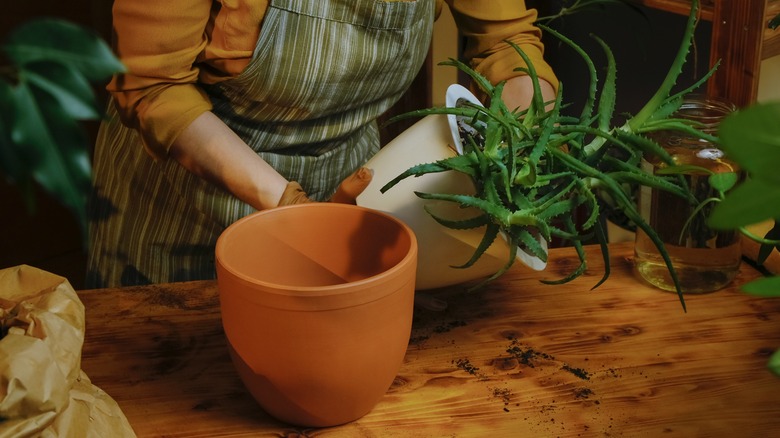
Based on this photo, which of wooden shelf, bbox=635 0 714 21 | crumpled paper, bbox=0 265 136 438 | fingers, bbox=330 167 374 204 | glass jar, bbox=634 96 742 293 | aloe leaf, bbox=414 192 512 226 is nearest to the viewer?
crumpled paper, bbox=0 265 136 438

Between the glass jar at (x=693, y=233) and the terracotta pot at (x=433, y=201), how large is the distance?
0.23 meters

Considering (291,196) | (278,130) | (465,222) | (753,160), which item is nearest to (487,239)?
(465,222)

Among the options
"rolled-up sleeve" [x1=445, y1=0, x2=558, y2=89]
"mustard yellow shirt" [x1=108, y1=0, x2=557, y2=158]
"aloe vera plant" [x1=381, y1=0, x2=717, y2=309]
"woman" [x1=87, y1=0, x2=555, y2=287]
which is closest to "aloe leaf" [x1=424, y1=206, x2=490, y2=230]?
"aloe vera plant" [x1=381, y1=0, x2=717, y2=309]

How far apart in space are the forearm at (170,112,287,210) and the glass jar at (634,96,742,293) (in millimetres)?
440

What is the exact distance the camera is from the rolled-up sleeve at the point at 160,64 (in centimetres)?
100

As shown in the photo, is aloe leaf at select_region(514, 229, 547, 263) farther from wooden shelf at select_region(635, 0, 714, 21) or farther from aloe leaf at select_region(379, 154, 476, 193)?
wooden shelf at select_region(635, 0, 714, 21)

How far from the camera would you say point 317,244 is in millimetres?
833

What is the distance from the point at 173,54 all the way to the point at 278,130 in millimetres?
236

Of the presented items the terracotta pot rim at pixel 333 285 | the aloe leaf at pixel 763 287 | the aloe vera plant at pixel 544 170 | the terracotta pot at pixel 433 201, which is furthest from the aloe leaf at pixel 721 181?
the aloe leaf at pixel 763 287

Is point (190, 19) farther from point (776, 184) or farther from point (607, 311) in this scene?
point (776, 184)

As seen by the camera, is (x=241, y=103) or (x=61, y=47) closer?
(x=61, y=47)

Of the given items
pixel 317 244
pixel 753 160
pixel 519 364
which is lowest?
pixel 519 364

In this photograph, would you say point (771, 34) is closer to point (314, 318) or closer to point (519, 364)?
point (519, 364)

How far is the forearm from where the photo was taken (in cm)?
104
